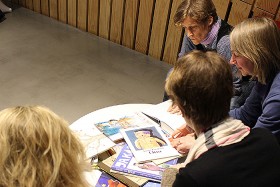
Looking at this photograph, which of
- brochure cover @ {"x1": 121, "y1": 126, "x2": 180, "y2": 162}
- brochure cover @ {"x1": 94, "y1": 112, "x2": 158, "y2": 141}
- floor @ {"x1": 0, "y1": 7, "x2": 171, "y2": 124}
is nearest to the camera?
brochure cover @ {"x1": 121, "y1": 126, "x2": 180, "y2": 162}

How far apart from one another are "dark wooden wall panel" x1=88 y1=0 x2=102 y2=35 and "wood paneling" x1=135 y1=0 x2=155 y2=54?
61 centimetres

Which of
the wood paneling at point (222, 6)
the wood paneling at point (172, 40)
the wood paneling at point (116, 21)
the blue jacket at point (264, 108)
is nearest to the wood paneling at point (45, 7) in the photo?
the wood paneling at point (116, 21)

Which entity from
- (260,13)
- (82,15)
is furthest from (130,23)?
(260,13)

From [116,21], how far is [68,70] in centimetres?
91

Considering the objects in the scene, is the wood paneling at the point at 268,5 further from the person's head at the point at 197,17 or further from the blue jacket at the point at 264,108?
the blue jacket at the point at 264,108

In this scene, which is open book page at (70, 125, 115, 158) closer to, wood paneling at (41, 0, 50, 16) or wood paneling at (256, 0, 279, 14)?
wood paneling at (256, 0, 279, 14)

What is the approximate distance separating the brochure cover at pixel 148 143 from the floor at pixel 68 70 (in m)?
1.50

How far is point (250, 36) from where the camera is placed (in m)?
1.94

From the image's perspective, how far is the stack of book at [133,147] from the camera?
63.9 inches

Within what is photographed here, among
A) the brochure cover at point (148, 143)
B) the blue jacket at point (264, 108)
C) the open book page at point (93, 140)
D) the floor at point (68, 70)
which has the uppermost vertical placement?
the blue jacket at point (264, 108)

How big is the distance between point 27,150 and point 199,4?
1.66 meters

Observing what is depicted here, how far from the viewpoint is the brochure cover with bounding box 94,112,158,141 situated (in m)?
1.87

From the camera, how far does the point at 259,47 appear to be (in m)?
1.92

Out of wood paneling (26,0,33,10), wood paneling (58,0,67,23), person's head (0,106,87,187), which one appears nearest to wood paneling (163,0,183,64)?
wood paneling (58,0,67,23)
